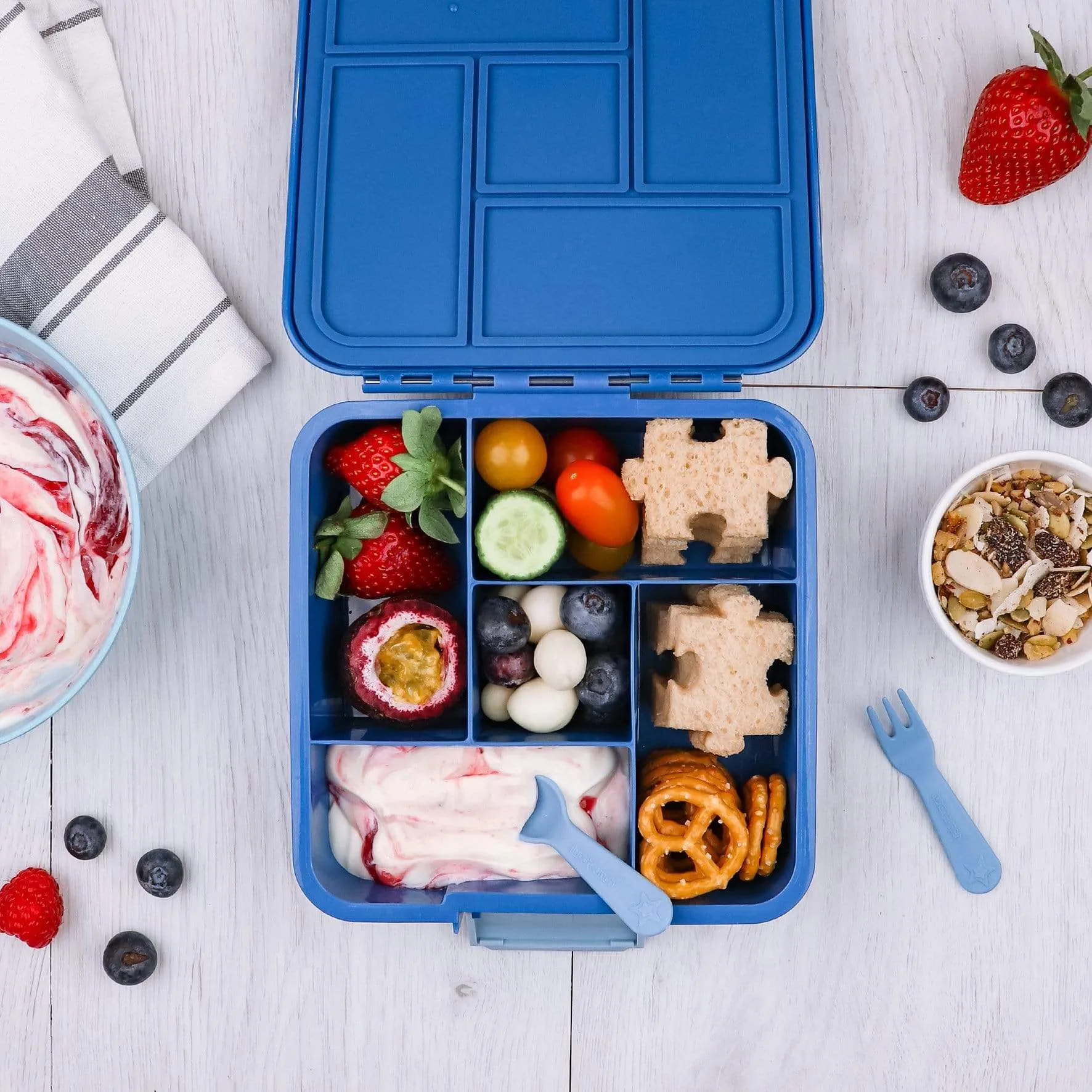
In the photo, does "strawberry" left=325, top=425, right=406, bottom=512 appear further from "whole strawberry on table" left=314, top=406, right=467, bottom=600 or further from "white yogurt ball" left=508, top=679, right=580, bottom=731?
"white yogurt ball" left=508, top=679, right=580, bottom=731

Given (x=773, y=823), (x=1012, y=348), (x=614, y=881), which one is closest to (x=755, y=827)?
(x=773, y=823)

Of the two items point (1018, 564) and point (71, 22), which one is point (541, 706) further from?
point (71, 22)

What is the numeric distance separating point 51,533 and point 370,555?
0.29 metres

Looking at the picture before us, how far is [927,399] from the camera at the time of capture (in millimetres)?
1001

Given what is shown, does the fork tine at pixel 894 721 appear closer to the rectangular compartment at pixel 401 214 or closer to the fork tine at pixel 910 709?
the fork tine at pixel 910 709

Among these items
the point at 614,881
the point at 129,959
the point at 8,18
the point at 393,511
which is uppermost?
the point at 8,18

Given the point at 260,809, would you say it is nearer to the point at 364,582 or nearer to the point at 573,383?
the point at 364,582

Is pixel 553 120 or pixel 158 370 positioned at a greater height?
pixel 553 120

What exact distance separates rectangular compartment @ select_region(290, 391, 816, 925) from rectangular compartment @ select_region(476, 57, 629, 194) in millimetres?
213

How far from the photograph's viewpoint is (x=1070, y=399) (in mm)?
1000

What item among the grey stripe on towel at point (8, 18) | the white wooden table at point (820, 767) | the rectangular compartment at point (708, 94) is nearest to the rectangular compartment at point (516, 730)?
the white wooden table at point (820, 767)

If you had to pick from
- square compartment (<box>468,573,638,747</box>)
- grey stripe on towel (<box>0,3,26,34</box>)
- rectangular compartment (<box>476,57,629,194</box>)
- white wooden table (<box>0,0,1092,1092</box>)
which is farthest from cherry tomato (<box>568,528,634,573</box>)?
grey stripe on towel (<box>0,3,26,34</box>)

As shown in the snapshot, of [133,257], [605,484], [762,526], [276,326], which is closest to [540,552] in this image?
[605,484]

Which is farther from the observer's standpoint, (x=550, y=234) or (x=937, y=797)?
(x=937, y=797)
